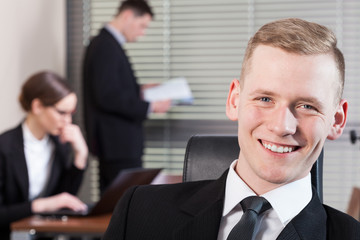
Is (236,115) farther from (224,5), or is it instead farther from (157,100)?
(224,5)

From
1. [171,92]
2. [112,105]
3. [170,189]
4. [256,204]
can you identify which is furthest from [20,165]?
[256,204]

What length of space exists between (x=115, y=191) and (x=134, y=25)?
5.69ft

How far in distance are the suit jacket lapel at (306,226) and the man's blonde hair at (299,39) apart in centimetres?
24

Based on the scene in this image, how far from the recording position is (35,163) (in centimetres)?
315

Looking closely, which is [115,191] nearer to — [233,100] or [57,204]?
[57,204]

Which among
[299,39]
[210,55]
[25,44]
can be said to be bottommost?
[210,55]

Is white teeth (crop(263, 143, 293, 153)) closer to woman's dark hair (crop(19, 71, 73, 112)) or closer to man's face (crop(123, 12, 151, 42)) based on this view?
woman's dark hair (crop(19, 71, 73, 112))

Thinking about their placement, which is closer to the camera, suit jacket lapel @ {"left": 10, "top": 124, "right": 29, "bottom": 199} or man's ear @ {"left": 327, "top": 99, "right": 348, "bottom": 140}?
man's ear @ {"left": 327, "top": 99, "right": 348, "bottom": 140}

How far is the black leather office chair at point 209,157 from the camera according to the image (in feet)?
5.55

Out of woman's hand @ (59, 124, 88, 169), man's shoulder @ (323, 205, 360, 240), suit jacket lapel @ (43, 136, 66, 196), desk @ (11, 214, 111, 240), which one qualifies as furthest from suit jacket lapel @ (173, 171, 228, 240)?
woman's hand @ (59, 124, 88, 169)

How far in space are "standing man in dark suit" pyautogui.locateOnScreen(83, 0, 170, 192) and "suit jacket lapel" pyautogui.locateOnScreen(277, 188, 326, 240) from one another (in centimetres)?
276

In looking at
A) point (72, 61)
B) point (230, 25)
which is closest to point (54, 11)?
point (72, 61)

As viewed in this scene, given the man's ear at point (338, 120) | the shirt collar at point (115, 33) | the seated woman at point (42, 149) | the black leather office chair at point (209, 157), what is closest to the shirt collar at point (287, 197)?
the man's ear at point (338, 120)

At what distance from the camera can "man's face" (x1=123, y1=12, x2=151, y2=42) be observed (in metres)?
4.10
